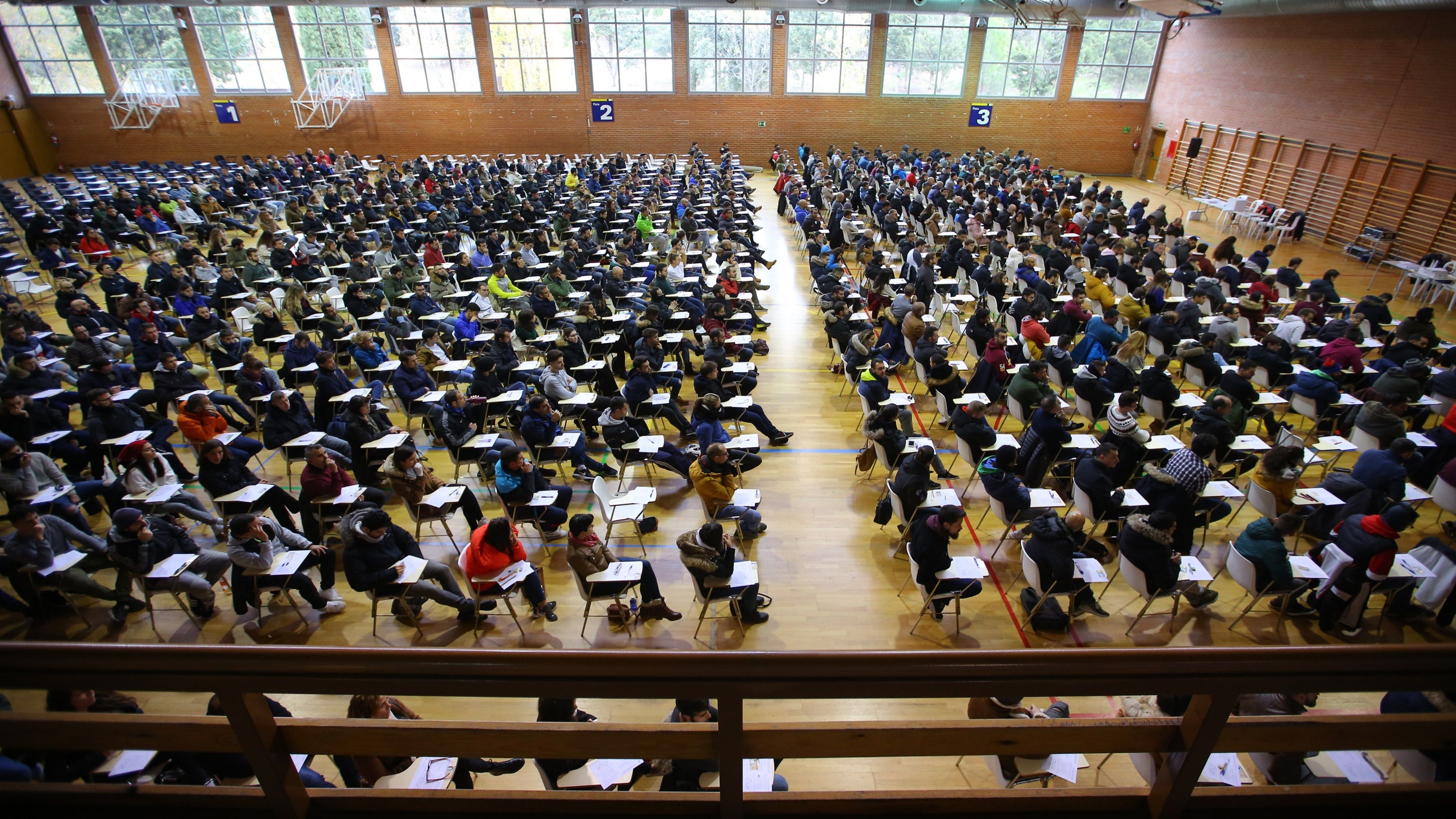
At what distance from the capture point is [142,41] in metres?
27.1

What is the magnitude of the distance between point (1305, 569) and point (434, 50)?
32.0 meters

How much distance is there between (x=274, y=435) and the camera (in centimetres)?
805

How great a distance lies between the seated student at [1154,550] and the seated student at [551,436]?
18.2 feet

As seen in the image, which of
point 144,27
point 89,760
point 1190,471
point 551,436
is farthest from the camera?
point 144,27

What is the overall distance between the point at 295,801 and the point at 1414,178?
24581 mm

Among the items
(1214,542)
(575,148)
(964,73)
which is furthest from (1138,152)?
(1214,542)

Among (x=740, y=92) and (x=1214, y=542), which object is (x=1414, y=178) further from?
(x=740, y=92)

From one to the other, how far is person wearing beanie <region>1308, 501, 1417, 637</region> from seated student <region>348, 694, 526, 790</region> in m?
7.00

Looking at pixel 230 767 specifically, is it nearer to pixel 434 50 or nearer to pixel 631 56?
pixel 631 56

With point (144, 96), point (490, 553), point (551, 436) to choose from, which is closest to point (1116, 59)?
point (551, 436)

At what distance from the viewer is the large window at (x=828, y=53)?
2792 centimetres

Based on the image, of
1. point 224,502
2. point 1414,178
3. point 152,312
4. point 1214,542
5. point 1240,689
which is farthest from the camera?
point 1414,178

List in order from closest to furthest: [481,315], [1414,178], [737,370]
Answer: [737,370]
[481,315]
[1414,178]

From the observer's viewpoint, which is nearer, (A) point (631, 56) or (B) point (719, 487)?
(B) point (719, 487)
